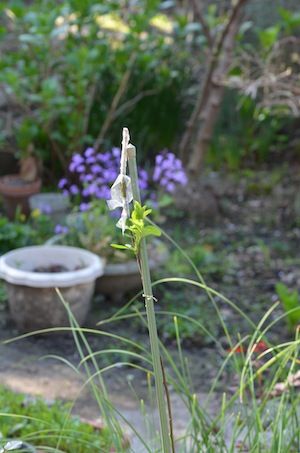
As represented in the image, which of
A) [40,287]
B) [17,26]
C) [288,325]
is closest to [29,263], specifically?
[40,287]

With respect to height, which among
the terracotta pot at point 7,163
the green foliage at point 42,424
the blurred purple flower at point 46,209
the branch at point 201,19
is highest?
the branch at point 201,19

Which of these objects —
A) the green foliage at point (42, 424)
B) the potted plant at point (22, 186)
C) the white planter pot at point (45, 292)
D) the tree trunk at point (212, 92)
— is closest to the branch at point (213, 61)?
the tree trunk at point (212, 92)

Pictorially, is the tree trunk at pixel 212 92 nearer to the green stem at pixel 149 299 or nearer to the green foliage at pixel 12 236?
the green foliage at pixel 12 236

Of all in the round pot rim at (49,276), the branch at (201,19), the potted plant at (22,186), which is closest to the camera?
the round pot rim at (49,276)

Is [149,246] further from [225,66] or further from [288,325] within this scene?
[225,66]

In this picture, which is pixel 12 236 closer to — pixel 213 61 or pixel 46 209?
pixel 46 209

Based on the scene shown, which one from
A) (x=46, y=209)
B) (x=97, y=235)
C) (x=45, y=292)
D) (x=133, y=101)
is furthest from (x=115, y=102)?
(x=45, y=292)

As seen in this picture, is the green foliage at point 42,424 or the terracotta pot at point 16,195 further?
the terracotta pot at point 16,195
